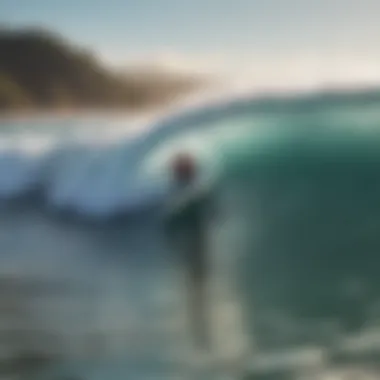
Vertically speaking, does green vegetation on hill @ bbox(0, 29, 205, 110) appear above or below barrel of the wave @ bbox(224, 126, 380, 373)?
above

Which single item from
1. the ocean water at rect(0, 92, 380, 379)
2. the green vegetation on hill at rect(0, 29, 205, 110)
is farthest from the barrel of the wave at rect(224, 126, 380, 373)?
the green vegetation on hill at rect(0, 29, 205, 110)

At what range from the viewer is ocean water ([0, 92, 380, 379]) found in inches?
37.9

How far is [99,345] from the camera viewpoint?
96 centimetres

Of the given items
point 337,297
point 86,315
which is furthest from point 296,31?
point 86,315

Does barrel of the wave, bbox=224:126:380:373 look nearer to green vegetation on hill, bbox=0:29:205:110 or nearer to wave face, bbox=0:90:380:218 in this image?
wave face, bbox=0:90:380:218

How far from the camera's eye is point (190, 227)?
3.22 feet

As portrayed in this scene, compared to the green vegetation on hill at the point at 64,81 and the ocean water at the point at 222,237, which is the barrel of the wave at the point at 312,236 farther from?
the green vegetation on hill at the point at 64,81

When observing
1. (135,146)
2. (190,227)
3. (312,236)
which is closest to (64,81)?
(135,146)

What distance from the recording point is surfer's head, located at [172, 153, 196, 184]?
981mm

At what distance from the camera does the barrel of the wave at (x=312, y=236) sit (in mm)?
968

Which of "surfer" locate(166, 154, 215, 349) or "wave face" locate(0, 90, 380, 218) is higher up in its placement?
"wave face" locate(0, 90, 380, 218)

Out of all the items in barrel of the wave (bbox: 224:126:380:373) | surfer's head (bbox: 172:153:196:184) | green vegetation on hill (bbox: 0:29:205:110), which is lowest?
barrel of the wave (bbox: 224:126:380:373)

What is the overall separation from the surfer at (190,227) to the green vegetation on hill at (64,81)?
11 cm

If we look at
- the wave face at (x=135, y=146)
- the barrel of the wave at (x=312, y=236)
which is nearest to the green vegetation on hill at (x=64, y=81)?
the wave face at (x=135, y=146)
